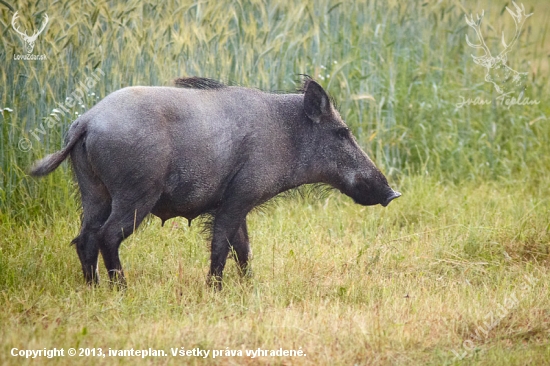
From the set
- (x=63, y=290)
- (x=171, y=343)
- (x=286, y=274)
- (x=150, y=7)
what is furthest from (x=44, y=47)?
(x=171, y=343)

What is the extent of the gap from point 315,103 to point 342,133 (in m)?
0.33

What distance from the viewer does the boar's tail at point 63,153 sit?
4.81 meters

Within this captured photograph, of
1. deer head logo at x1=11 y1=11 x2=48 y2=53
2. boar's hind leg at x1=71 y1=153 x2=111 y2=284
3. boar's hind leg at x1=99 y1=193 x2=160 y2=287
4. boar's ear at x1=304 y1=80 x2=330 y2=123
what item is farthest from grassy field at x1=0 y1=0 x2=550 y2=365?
boar's ear at x1=304 y1=80 x2=330 y2=123

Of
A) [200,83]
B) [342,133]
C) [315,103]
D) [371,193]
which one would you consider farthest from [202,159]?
[371,193]

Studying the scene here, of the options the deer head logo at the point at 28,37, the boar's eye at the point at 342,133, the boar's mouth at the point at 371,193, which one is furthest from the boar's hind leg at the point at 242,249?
the deer head logo at the point at 28,37

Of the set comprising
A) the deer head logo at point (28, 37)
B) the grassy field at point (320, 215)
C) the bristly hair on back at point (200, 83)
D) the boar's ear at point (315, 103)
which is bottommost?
the grassy field at point (320, 215)

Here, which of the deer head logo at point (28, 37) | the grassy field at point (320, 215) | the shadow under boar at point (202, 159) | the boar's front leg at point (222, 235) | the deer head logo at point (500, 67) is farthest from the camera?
the deer head logo at point (500, 67)

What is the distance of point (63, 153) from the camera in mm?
4852

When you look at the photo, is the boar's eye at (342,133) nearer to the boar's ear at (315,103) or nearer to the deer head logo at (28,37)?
the boar's ear at (315,103)

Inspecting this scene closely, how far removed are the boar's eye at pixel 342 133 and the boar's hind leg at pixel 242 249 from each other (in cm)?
97

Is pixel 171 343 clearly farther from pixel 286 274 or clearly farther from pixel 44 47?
pixel 44 47

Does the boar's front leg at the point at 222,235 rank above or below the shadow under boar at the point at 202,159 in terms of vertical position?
below

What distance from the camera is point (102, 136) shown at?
472 cm

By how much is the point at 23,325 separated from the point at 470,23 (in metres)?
6.06
